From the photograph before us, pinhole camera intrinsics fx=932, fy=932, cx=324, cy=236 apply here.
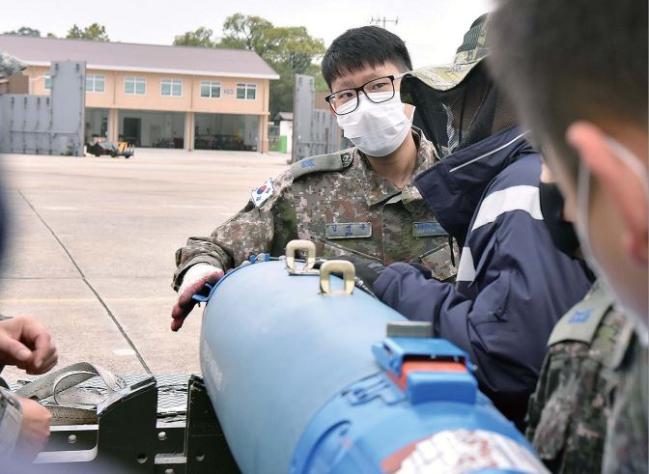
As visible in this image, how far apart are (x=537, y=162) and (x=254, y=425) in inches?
31.8

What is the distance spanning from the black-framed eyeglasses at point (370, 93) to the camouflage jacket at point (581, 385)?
77.3 inches

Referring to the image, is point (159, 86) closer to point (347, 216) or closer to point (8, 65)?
point (347, 216)

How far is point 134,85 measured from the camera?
61.2 meters

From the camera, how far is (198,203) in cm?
1731

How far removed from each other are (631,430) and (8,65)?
127 cm

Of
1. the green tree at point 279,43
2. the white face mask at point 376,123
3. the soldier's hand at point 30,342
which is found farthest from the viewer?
the green tree at point 279,43

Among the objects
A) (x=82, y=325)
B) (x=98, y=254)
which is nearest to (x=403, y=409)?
(x=82, y=325)

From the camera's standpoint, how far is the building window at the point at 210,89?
204ft

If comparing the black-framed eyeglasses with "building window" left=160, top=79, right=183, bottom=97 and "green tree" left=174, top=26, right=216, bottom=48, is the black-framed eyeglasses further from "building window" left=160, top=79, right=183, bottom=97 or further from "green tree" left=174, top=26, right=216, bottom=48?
"green tree" left=174, top=26, right=216, bottom=48

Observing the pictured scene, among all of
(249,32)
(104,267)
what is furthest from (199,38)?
(104,267)

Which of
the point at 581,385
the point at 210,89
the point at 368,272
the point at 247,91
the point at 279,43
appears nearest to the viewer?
the point at 581,385

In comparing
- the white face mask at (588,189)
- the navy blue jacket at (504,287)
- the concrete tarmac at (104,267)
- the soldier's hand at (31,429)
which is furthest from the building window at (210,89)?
the white face mask at (588,189)

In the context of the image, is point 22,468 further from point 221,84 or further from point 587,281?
point 221,84

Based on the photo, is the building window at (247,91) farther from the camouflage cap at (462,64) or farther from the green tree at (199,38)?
the camouflage cap at (462,64)
